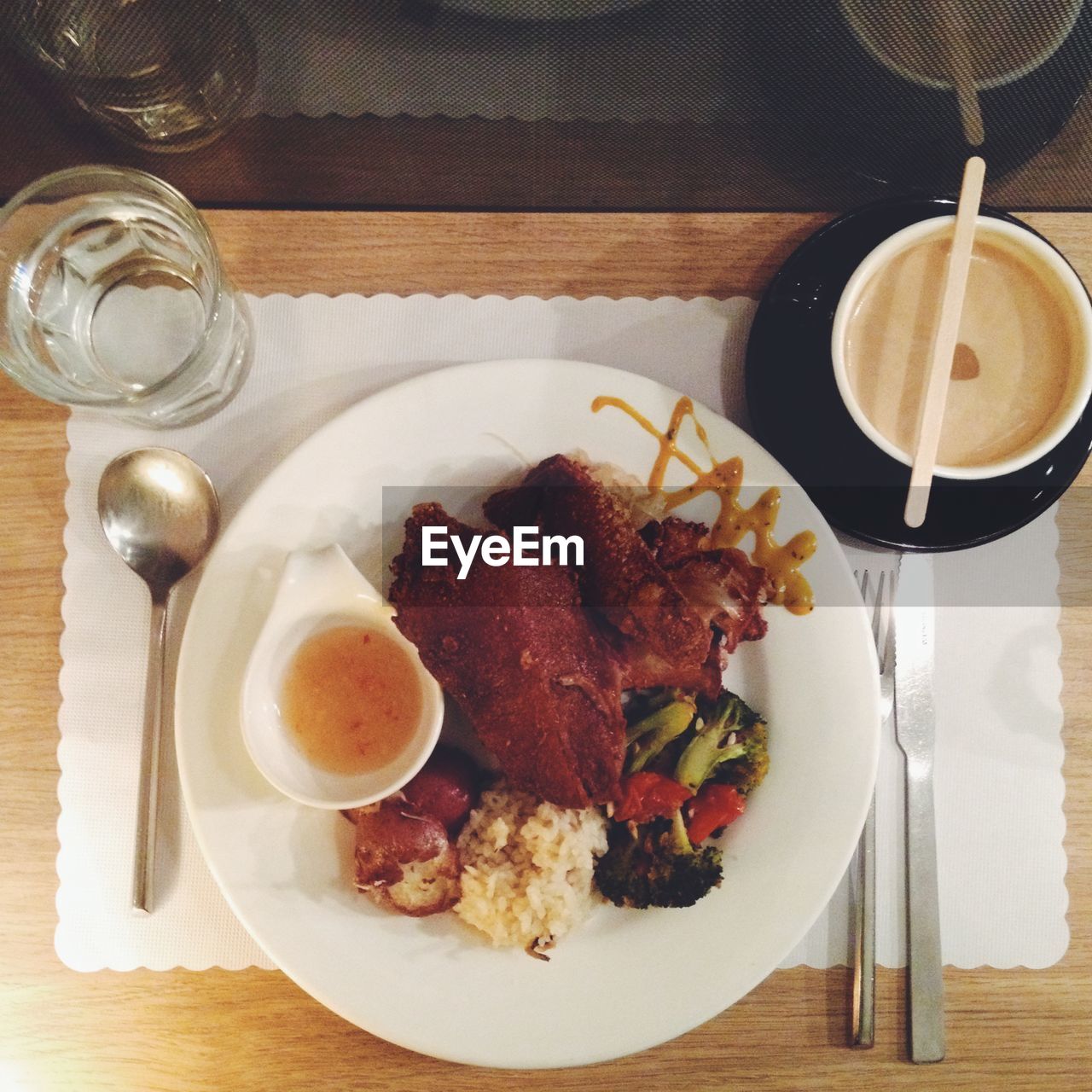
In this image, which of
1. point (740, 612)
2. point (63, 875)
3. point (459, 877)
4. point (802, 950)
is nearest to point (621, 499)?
point (740, 612)

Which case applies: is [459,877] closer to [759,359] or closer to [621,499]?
[621,499]

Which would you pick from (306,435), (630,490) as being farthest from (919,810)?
(306,435)

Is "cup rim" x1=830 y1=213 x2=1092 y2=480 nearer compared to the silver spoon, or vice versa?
"cup rim" x1=830 y1=213 x2=1092 y2=480

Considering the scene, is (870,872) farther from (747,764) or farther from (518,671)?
(518,671)

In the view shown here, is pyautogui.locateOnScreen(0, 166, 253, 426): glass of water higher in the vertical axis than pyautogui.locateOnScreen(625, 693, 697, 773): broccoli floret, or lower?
higher

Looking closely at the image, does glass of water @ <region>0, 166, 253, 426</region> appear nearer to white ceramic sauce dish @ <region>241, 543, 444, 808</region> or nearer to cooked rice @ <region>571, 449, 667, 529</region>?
white ceramic sauce dish @ <region>241, 543, 444, 808</region>

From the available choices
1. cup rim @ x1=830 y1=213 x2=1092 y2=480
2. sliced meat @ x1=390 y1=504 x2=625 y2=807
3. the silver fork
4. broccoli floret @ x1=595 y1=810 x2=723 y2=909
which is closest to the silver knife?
the silver fork
